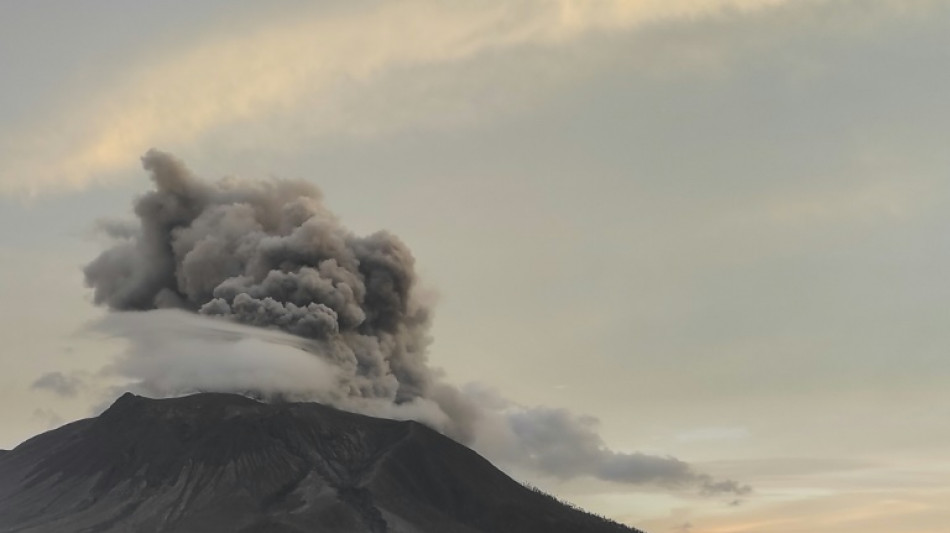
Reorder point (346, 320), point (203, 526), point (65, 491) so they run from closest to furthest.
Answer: point (203, 526) < point (65, 491) < point (346, 320)

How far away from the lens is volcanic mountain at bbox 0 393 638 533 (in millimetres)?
136875

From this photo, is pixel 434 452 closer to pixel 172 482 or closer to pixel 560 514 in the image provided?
pixel 560 514

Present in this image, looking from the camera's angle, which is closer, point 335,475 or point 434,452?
point 335,475

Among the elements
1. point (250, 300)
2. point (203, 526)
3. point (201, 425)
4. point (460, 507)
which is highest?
point (250, 300)

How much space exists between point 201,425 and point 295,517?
3700 cm

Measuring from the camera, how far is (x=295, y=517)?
13488cm

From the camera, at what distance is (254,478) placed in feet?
485

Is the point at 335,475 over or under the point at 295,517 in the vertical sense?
over

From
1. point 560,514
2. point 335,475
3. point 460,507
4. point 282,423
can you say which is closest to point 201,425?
point 282,423

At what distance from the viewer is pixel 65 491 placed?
15100cm

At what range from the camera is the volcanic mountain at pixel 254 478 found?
136875 millimetres

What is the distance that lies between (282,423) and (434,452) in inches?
1086

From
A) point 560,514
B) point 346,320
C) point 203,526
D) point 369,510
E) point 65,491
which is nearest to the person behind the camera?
point 203,526

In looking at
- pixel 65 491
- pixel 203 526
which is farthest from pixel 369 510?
pixel 65 491
